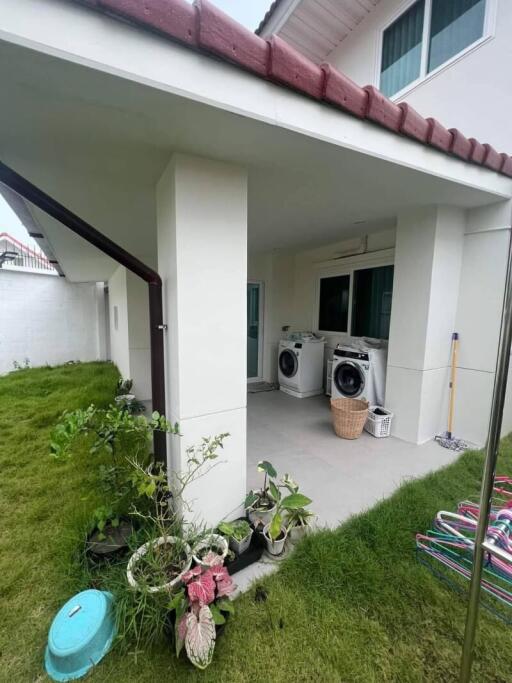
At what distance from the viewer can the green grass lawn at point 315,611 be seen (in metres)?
1.19

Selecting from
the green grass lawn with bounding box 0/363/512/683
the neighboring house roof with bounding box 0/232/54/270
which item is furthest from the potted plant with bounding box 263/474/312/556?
the neighboring house roof with bounding box 0/232/54/270

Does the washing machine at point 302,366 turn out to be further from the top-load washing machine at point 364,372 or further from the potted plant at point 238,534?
the potted plant at point 238,534

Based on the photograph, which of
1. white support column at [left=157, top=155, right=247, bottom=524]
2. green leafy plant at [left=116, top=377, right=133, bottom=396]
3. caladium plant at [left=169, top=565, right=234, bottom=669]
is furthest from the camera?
green leafy plant at [left=116, top=377, right=133, bottom=396]

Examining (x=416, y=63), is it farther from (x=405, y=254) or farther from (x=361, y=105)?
(x=361, y=105)

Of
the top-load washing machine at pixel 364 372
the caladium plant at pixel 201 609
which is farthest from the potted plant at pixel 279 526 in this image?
the top-load washing machine at pixel 364 372

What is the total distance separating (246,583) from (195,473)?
65cm

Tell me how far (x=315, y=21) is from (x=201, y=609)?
670 cm

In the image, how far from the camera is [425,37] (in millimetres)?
3490

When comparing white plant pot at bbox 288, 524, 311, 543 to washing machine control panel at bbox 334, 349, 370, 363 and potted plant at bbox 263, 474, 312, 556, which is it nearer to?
potted plant at bbox 263, 474, 312, 556

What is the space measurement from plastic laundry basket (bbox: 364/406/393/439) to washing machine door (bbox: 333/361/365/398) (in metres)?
0.40

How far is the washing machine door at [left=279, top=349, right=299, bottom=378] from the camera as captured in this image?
15.9ft

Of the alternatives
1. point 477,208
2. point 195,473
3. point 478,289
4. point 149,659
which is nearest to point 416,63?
point 477,208

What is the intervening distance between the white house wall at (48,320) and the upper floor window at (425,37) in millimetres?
8383

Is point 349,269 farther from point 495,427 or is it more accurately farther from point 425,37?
point 495,427
